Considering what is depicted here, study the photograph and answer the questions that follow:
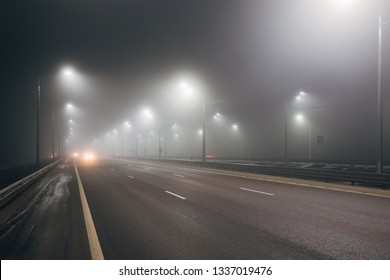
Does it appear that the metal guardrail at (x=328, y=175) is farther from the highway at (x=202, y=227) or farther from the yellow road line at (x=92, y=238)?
the yellow road line at (x=92, y=238)

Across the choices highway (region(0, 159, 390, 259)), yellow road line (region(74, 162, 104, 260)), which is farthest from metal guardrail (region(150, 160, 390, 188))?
yellow road line (region(74, 162, 104, 260))

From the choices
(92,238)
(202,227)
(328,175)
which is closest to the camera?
(92,238)

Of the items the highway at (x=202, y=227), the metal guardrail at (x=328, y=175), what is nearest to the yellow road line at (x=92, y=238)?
the highway at (x=202, y=227)

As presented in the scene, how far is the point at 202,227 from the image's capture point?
25.3 ft

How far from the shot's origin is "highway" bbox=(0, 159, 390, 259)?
588 cm

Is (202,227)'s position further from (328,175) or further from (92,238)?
(328,175)

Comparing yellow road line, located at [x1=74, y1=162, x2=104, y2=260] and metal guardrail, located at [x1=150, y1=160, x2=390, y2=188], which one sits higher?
metal guardrail, located at [x1=150, y1=160, x2=390, y2=188]

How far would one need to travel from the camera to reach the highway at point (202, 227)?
19.3ft

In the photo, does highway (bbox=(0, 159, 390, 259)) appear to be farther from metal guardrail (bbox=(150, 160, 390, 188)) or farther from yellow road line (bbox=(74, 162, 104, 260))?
metal guardrail (bbox=(150, 160, 390, 188))

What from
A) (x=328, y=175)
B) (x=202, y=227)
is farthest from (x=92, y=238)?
(x=328, y=175)

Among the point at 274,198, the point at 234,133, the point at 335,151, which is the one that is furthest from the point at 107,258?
the point at 234,133

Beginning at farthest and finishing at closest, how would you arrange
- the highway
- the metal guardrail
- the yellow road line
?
1. the metal guardrail
2. the highway
3. the yellow road line
